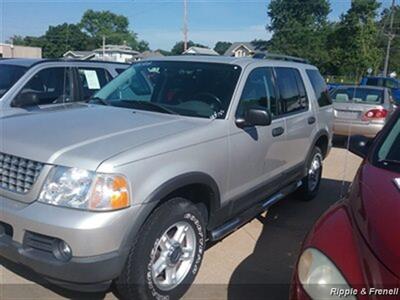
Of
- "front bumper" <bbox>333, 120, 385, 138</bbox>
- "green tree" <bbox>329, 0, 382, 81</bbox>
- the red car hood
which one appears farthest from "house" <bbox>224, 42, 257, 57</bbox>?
"green tree" <bbox>329, 0, 382, 81</bbox>

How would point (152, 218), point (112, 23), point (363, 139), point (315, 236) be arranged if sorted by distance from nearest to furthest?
1. point (315, 236)
2. point (152, 218)
3. point (363, 139)
4. point (112, 23)

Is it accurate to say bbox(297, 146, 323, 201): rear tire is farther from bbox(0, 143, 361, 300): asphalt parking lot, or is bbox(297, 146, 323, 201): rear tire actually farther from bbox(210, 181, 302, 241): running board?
bbox(210, 181, 302, 241): running board

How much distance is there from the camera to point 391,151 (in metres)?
3.11

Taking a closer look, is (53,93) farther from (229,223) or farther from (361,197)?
(361,197)

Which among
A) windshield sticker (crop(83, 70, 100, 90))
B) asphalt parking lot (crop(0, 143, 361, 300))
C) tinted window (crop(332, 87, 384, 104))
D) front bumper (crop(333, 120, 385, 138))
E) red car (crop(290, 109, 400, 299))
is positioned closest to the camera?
red car (crop(290, 109, 400, 299))

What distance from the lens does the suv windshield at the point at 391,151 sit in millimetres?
2949

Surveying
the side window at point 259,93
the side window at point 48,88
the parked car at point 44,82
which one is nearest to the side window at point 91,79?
the parked car at point 44,82

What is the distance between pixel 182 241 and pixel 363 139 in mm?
1888

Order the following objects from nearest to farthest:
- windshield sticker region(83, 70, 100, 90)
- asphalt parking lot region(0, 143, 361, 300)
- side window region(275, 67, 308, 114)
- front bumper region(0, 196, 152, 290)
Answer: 1. front bumper region(0, 196, 152, 290)
2. asphalt parking lot region(0, 143, 361, 300)
3. side window region(275, 67, 308, 114)
4. windshield sticker region(83, 70, 100, 90)

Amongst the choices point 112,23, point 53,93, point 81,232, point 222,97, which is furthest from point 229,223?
point 112,23

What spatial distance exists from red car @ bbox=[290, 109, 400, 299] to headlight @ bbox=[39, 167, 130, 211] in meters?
1.18

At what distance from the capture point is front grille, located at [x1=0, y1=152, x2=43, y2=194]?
2.89 m

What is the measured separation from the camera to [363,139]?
399cm

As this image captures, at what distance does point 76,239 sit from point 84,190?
0.30m
